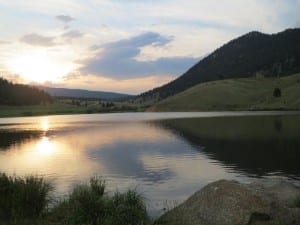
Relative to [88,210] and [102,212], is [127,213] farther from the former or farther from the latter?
[88,210]

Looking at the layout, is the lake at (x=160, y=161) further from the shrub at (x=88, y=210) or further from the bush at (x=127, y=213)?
the shrub at (x=88, y=210)

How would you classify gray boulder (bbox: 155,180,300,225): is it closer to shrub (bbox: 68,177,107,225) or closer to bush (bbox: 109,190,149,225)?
bush (bbox: 109,190,149,225)

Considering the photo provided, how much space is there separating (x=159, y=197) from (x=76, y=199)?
12.6 meters

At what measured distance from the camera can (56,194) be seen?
99.1ft

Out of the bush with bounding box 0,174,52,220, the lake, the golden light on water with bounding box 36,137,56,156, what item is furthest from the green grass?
the golden light on water with bounding box 36,137,56,156

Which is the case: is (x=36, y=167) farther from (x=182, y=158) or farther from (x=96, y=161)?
(x=182, y=158)

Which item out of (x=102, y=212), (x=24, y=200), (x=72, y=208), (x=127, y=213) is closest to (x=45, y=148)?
(x=24, y=200)

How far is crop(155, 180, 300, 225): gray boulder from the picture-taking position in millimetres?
17797

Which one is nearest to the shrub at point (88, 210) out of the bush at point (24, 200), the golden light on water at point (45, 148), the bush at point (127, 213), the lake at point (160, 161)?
the bush at point (127, 213)

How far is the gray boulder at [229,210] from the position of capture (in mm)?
17797

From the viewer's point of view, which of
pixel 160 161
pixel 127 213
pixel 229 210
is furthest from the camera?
pixel 160 161

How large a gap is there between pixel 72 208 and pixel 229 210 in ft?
20.5

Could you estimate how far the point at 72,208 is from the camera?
17.7 meters

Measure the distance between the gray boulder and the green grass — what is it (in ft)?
6.04
